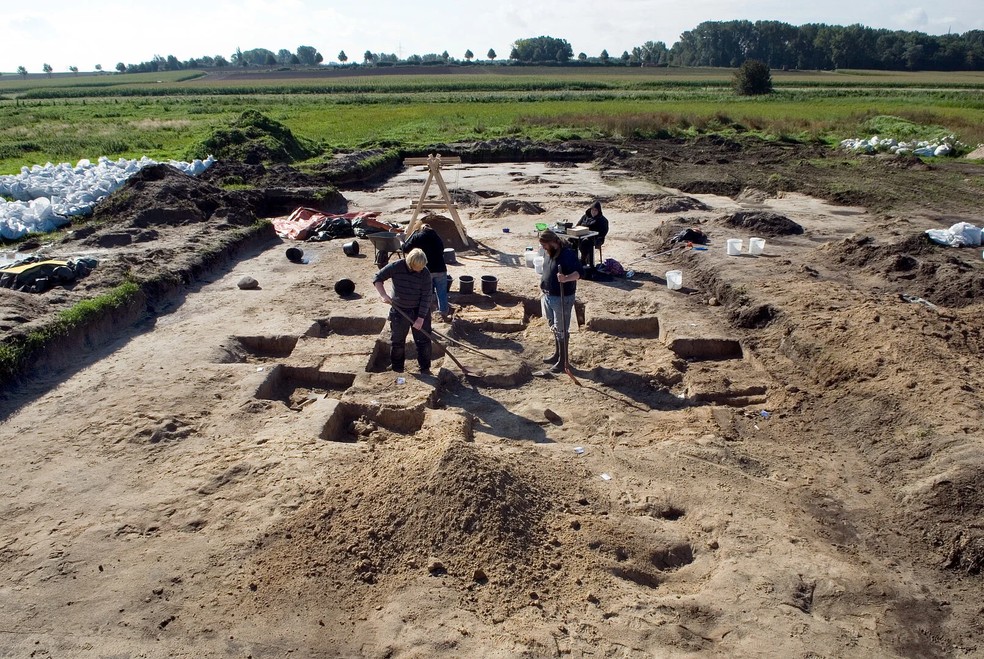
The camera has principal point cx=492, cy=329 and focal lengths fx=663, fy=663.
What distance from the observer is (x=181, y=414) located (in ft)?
21.9

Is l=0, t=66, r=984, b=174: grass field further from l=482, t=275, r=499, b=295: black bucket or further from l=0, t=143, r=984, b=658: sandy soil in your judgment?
l=0, t=143, r=984, b=658: sandy soil

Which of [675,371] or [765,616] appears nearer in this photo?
[765,616]

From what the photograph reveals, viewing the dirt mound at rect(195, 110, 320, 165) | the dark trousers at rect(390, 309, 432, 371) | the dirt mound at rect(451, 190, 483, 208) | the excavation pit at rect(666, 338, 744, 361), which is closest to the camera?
the dark trousers at rect(390, 309, 432, 371)

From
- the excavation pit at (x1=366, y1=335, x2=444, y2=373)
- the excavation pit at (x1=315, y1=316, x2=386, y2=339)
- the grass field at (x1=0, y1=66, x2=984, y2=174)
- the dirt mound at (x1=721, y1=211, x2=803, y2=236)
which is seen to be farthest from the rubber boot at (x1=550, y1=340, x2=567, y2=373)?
the grass field at (x1=0, y1=66, x2=984, y2=174)

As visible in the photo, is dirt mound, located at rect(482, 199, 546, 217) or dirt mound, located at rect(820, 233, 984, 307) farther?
dirt mound, located at rect(482, 199, 546, 217)

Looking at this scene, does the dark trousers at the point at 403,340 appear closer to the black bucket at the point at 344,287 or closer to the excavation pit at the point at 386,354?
the excavation pit at the point at 386,354

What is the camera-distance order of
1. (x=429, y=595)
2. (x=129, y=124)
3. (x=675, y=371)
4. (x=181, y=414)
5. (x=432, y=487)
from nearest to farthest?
(x=429, y=595) → (x=432, y=487) → (x=181, y=414) → (x=675, y=371) → (x=129, y=124)

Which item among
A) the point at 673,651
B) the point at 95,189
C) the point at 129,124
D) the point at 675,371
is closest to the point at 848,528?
A: the point at 673,651

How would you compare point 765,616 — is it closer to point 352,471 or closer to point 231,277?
point 352,471

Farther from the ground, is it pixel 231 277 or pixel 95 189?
pixel 95 189

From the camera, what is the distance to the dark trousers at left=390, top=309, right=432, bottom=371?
7621mm

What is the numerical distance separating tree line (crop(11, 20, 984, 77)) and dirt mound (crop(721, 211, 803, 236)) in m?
92.5

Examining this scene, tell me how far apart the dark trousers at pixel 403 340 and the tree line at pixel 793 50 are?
10177 centimetres

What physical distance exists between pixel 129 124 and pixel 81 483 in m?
35.3
